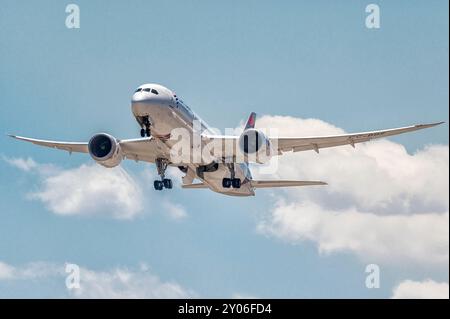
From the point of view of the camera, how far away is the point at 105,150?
64938 millimetres

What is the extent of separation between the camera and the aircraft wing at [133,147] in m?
64.4

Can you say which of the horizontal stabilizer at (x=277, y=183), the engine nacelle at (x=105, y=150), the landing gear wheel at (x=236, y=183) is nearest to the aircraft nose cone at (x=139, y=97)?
the engine nacelle at (x=105, y=150)

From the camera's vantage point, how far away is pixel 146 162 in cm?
6888

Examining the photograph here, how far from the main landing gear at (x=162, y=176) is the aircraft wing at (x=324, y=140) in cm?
842

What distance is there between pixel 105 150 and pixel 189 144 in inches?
266

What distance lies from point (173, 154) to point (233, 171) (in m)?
5.48

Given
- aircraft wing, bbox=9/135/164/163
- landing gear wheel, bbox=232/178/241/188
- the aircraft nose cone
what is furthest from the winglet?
the aircraft nose cone

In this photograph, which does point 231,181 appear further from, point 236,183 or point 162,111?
point 162,111

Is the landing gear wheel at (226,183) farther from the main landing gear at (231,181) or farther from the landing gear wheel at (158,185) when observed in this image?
the landing gear wheel at (158,185)

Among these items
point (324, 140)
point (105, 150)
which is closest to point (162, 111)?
point (105, 150)

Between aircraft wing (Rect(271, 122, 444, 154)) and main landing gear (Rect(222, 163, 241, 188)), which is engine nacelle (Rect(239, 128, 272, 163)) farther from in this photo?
main landing gear (Rect(222, 163, 241, 188))

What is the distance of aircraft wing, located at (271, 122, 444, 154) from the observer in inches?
2332
